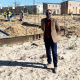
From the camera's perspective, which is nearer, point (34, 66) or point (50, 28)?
point (50, 28)

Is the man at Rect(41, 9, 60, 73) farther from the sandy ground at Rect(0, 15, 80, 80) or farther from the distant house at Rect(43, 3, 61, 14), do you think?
the distant house at Rect(43, 3, 61, 14)

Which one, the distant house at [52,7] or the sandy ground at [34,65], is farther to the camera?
the distant house at [52,7]

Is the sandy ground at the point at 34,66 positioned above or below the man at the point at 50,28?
below

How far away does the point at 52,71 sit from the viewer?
11.7ft

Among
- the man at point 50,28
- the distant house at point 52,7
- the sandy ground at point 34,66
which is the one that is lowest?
the sandy ground at point 34,66

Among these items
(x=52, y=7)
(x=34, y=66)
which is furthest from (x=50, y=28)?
(x=52, y=7)

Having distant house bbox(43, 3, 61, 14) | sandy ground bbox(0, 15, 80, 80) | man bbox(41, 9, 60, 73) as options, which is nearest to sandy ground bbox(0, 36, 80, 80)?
sandy ground bbox(0, 15, 80, 80)

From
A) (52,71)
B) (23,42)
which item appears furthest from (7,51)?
(52,71)

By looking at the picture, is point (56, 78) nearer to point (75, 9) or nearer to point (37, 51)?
point (37, 51)

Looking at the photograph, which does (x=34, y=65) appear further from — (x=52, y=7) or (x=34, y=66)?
(x=52, y=7)

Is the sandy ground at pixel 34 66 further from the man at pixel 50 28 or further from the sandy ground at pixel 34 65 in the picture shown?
the man at pixel 50 28

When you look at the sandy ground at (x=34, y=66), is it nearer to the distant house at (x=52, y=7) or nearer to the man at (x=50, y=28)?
the man at (x=50, y=28)

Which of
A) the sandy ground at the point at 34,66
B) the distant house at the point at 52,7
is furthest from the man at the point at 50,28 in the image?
the distant house at the point at 52,7

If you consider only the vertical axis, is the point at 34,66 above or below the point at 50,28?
below
